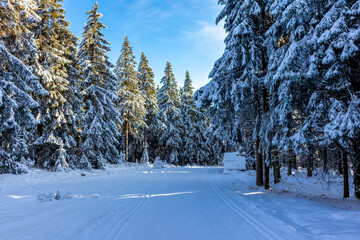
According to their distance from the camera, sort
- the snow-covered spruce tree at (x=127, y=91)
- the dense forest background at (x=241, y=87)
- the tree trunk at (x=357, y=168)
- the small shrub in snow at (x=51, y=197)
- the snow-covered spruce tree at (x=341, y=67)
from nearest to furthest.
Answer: the snow-covered spruce tree at (x=341, y=67) → the dense forest background at (x=241, y=87) → the tree trunk at (x=357, y=168) → the small shrub in snow at (x=51, y=197) → the snow-covered spruce tree at (x=127, y=91)

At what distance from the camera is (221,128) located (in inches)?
492

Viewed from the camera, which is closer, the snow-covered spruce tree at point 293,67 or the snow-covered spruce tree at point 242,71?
the snow-covered spruce tree at point 293,67

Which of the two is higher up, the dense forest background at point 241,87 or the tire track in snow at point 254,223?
the dense forest background at point 241,87

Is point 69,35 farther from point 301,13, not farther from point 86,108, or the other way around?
point 301,13

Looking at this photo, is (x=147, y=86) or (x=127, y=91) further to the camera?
(x=147, y=86)

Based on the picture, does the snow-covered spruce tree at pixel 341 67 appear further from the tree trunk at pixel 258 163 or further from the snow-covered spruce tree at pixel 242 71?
the tree trunk at pixel 258 163

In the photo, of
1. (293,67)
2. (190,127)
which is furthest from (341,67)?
(190,127)

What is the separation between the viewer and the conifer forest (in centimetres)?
522

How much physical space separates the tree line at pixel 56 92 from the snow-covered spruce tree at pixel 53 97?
0.06m

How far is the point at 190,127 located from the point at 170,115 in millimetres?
4563

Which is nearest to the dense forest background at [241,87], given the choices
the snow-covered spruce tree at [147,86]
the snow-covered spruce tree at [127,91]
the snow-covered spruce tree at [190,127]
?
the snow-covered spruce tree at [127,91]

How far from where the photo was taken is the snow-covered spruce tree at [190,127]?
37.4 m

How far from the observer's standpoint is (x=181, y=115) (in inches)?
1492

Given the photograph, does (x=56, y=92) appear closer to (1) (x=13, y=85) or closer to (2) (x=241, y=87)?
(1) (x=13, y=85)
